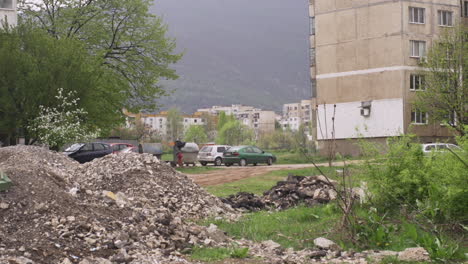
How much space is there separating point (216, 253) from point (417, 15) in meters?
43.2

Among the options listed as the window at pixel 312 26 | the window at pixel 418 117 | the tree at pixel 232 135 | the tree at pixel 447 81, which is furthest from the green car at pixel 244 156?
the tree at pixel 232 135

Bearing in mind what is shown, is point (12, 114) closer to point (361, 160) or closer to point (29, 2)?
point (29, 2)

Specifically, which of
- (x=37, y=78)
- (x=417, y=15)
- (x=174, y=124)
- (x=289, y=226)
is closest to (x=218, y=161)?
(x=37, y=78)

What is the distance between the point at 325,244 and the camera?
380 inches

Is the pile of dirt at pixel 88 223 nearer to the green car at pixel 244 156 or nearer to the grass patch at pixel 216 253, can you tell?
the grass patch at pixel 216 253

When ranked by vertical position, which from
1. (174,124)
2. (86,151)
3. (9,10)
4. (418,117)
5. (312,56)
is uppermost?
(9,10)

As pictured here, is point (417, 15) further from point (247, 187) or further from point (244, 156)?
point (247, 187)

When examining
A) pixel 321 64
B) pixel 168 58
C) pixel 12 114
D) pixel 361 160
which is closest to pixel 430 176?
pixel 361 160

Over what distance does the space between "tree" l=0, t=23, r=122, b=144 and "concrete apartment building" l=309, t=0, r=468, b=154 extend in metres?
19.9

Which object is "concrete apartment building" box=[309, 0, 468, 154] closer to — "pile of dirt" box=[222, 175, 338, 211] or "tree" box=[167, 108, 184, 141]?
"pile of dirt" box=[222, 175, 338, 211]

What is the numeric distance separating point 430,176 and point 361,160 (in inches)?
67.6

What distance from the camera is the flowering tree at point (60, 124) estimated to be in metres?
29.0

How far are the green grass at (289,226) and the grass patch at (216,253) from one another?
1111mm

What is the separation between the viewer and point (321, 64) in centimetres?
5112
